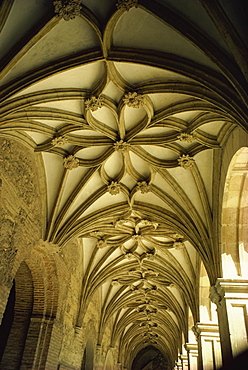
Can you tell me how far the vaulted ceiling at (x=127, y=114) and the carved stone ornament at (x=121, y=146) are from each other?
30 millimetres

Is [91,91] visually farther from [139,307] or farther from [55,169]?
[139,307]

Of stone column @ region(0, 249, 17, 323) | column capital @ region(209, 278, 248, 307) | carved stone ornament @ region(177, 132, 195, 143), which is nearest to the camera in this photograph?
stone column @ region(0, 249, 17, 323)

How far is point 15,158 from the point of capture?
8.01 meters

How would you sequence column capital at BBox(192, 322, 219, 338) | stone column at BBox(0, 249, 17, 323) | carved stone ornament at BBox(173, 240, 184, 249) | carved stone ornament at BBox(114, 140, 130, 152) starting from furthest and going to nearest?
carved stone ornament at BBox(173, 240, 184, 249), column capital at BBox(192, 322, 219, 338), carved stone ornament at BBox(114, 140, 130, 152), stone column at BBox(0, 249, 17, 323)

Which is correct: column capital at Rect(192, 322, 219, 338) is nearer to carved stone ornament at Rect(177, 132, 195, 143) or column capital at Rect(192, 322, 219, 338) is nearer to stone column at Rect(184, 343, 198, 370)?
stone column at Rect(184, 343, 198, 370)

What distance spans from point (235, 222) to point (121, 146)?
11.1 ft

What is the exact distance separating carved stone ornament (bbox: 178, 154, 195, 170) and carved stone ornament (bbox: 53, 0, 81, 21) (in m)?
4.31

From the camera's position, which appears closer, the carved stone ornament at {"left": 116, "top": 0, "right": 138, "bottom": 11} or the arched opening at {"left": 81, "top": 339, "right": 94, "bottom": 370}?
the carved stone ornament at {"left": 116, "top": 0, "right": 138, "bottom": 11}

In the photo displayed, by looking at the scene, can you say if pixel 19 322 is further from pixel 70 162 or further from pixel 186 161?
pixel 186 161

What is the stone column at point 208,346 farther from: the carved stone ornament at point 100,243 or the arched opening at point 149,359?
the arched opening at point 149,359

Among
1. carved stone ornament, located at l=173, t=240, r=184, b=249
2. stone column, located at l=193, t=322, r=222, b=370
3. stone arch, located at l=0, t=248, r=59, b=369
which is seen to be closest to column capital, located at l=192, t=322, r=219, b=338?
stone column, located at l=193, t=322, r=222, b=370

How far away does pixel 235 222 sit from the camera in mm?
8016

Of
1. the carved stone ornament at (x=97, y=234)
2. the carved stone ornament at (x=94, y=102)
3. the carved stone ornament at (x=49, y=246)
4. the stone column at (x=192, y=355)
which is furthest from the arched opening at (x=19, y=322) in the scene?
the stone column at (x=192, y=355)

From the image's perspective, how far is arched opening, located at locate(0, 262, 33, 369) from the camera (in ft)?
29.0
